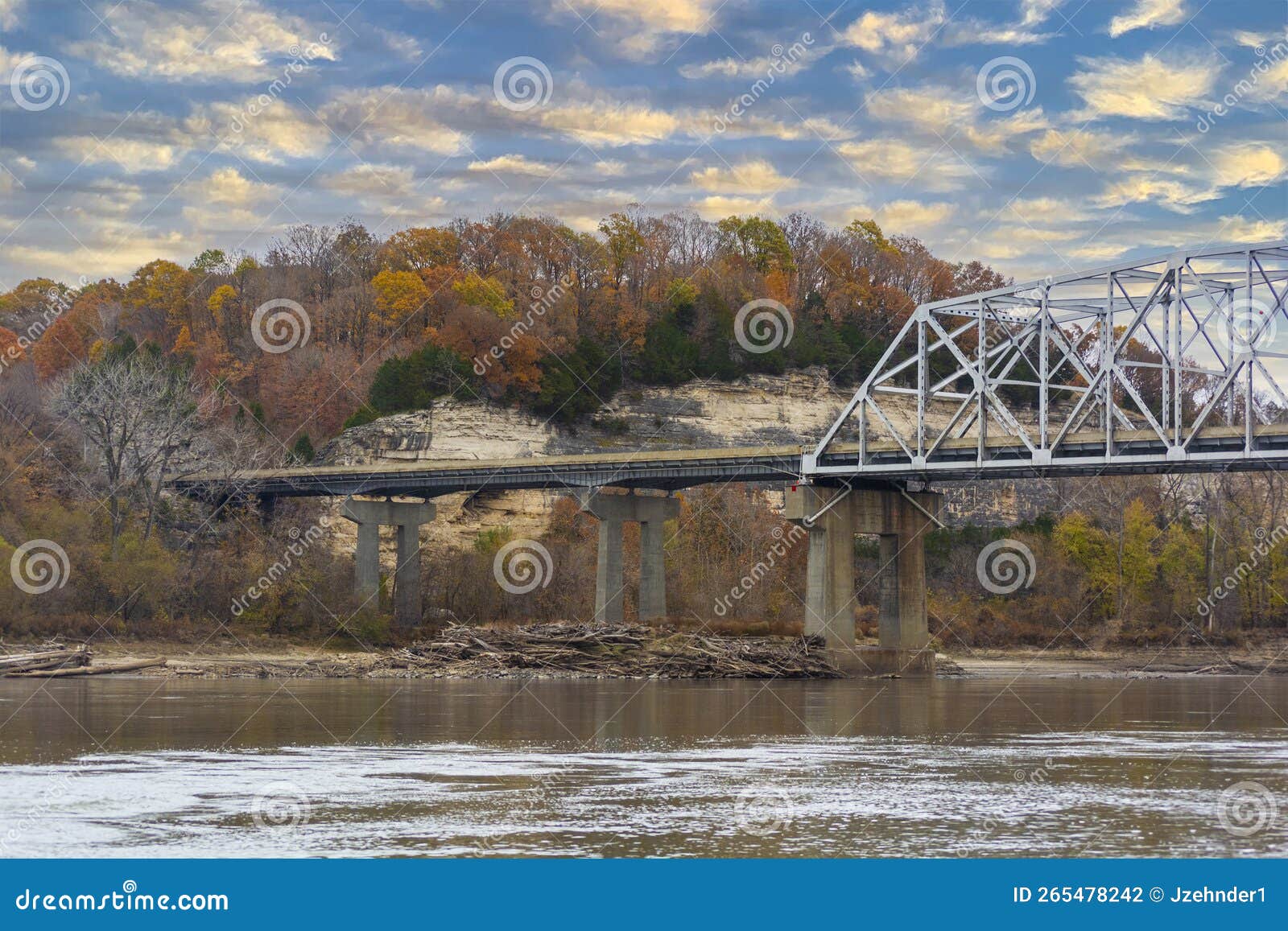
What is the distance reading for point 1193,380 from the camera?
483ft

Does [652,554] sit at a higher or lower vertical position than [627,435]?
lower

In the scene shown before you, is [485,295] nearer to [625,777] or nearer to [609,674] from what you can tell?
→ [609,674]

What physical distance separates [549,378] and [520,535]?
831 inches

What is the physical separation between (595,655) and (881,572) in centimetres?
2136

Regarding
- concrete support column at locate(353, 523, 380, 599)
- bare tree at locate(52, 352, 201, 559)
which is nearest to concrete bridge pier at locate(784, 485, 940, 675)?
concrete support column at locate(353, 523, 380, 599)

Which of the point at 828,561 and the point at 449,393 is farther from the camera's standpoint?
the point at 449,393

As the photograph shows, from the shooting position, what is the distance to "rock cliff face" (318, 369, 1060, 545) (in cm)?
11888

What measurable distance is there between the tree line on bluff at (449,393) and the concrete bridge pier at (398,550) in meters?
2.46

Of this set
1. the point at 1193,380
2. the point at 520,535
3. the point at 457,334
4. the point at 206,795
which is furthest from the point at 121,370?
the point at 1193,380

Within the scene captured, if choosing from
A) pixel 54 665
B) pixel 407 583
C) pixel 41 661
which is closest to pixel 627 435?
pixel 407 583

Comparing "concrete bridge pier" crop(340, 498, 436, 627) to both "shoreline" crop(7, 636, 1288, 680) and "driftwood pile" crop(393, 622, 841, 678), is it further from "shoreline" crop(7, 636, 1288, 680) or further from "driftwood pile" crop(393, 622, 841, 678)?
"driftwood pile" crop(393, 622, 841, 678)

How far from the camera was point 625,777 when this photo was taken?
3020 cm

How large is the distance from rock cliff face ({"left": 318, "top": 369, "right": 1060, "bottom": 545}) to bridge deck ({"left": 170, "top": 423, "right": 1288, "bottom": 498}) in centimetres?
992

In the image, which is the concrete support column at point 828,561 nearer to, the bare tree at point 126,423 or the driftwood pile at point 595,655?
the driftwood pile at point 595,655
